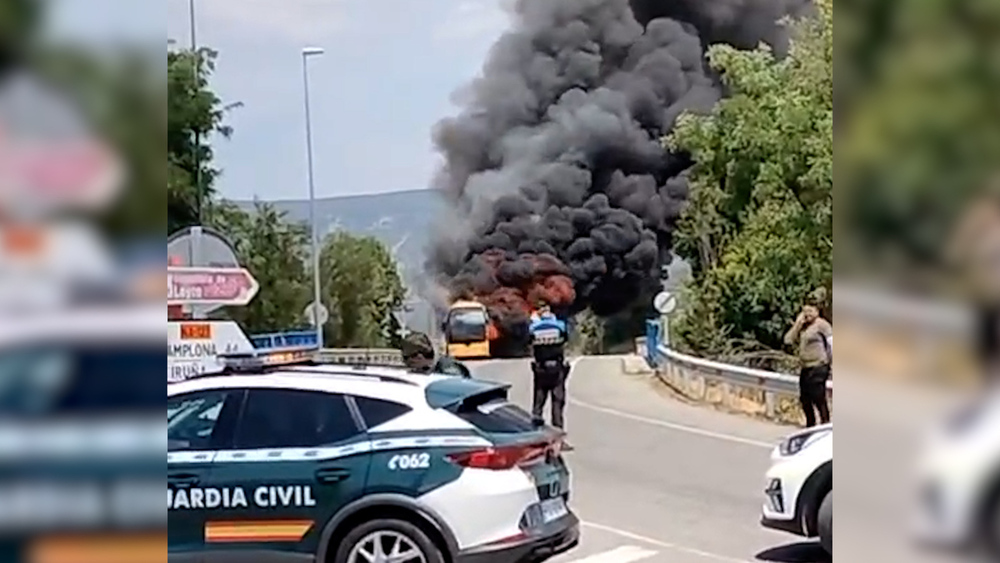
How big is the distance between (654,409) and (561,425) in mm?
232

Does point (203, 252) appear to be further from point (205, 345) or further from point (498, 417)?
point (498, 417)

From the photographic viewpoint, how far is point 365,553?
2.80 meters

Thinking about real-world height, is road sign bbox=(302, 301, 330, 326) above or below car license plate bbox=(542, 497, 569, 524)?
above

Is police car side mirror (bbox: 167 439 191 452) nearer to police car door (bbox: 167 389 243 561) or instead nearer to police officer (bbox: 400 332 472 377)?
police car door (bbox: 167 389 243 561)

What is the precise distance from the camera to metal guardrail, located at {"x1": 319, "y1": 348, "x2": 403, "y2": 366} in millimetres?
2773

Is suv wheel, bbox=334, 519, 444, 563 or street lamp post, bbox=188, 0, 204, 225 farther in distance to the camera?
suv wheel, bbox=334, 519, 444, 563

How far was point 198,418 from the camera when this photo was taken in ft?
8.88

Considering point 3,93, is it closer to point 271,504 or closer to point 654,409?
point 271,504

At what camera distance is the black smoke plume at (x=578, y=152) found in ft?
8.83

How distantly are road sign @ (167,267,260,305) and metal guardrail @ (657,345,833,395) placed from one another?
0.93m

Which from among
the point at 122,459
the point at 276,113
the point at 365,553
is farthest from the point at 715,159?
the point at 122,459

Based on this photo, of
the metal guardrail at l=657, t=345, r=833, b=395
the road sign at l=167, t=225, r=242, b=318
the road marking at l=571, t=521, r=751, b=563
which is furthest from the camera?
the road marking at l=571, t=521, r=751, b=563

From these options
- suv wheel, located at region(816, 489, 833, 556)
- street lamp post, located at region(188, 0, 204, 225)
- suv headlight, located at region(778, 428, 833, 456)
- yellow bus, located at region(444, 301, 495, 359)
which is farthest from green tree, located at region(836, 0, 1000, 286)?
street lamp post, located at region(188, 0, 204, 225)

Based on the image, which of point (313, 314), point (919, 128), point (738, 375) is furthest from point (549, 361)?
point (919, 128)
